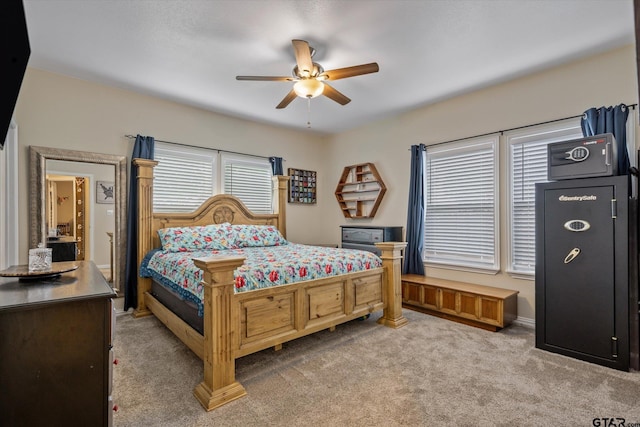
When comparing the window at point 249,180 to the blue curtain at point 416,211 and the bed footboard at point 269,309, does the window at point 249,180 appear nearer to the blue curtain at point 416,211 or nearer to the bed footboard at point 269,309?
the blue curtain at point 416,211

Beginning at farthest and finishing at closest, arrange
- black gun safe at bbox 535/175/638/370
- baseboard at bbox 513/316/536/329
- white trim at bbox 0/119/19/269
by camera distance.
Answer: baseboard at bbox 513/316/536/329
white trim at bbox 0/119/19/269
black gun safe at bbox 535/175/638/370

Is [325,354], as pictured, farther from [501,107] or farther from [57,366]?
[501,107]

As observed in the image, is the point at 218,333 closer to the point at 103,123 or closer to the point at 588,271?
the point at 588,271

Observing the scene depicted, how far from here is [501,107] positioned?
368 centimetres

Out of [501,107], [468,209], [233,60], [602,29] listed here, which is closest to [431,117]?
[501,107]

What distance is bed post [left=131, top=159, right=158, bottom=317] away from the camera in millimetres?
3742

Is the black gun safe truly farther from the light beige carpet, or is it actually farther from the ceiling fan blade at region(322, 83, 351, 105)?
the ceiling fan blade at region(322, 83, 351, 105)

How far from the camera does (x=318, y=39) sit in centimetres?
271

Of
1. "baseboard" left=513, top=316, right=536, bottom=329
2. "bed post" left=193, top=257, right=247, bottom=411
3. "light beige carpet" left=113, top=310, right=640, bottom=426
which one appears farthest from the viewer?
"baseboard" left=513, top=316, right=536, bottom=329

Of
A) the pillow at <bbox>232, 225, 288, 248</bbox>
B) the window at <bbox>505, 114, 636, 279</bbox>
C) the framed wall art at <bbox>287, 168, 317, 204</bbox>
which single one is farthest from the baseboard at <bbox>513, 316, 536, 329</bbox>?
the framed wall art at <bbox>287, 168, 317, 204</bbox>

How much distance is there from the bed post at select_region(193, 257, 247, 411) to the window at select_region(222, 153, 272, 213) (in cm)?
286

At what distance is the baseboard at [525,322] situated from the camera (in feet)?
11.1

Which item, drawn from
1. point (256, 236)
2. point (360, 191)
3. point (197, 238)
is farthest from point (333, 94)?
point (360, 191)

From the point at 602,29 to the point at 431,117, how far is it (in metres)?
1.95
